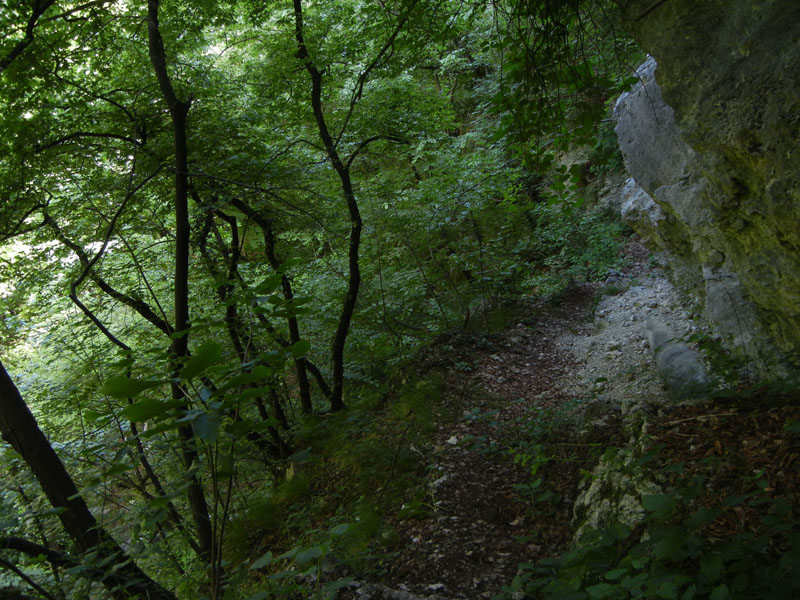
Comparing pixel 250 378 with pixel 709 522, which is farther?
pixel 709 522

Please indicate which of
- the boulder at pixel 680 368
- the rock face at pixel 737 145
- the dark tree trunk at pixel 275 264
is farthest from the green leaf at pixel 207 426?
the dark tree trunk at pixel 275 264

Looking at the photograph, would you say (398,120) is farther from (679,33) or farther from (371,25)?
(679,33)

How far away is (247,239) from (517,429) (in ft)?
18.0

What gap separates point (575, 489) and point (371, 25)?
16.5 ft

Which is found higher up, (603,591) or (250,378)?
(250,378)

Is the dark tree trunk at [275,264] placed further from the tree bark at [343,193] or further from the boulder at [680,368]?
the boulder at [680,368]

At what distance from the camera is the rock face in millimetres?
2521

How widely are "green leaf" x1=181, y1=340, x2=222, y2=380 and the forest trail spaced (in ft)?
6.88

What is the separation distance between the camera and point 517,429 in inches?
187

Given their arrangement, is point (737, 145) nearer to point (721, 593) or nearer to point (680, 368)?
point (721, 593)

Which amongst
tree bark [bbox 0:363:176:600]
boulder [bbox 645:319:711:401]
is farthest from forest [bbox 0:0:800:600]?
boulder [bbox 645:319:711:401]

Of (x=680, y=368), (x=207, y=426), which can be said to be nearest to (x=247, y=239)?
(x=680, y=368)

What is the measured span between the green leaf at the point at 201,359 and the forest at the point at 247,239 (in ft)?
1.04

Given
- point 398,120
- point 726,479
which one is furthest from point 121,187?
point 726,479
